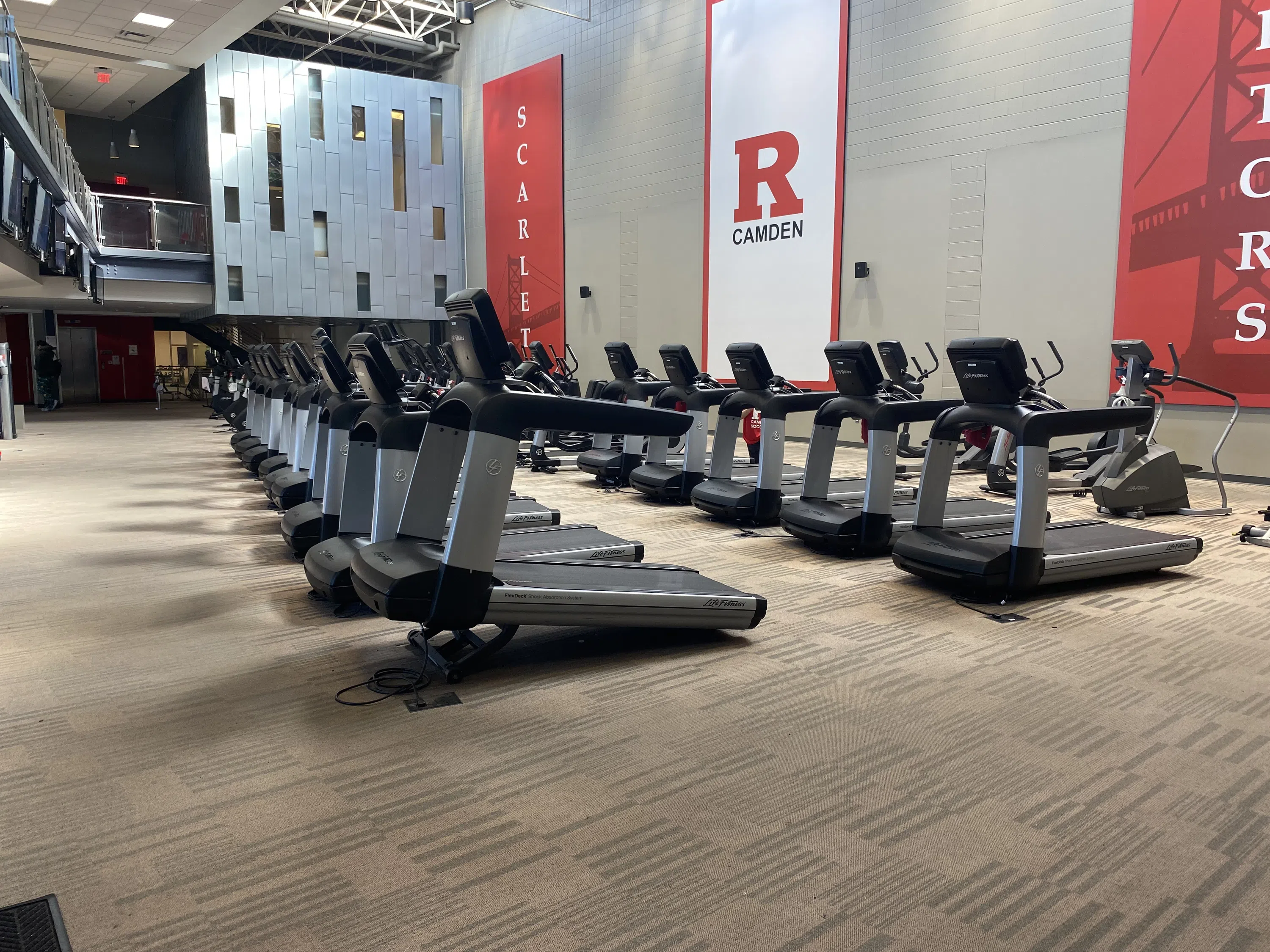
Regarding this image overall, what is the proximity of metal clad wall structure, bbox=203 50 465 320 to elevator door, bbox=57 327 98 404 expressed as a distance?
8.42 meters

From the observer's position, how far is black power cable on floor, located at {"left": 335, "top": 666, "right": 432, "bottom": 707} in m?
2.94

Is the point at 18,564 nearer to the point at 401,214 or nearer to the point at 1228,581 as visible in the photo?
the point at 1228,581

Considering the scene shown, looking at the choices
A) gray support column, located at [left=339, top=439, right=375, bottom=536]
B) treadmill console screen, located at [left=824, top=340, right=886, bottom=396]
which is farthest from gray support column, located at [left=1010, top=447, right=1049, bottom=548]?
gray support column, located at [left=339, top=439, right=375, bottom=536]

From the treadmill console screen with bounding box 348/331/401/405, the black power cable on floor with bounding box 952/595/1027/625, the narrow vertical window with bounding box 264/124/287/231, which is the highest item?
the narrow vertical window with bounding box 264/124/287/231

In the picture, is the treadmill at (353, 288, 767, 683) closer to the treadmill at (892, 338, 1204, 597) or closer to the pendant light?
the treadmill at (892, 338, 1204, 597)

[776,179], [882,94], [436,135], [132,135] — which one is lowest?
[776,179]

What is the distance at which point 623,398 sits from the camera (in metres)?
7.63

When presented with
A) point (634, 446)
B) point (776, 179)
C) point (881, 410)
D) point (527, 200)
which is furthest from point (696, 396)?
point (527, 200)

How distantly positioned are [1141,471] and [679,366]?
333cm

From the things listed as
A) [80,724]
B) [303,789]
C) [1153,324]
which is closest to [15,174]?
[80,724]

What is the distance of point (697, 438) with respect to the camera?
6.85 meters

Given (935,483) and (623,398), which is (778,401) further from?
(623,398)

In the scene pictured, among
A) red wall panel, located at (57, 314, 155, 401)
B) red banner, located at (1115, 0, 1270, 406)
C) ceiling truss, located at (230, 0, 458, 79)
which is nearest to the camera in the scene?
red banner, located at (1115, 0, 1270, 406)

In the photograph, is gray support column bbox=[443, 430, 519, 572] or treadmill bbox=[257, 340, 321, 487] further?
treadmill bbox=[257, 340, 321, 487]
